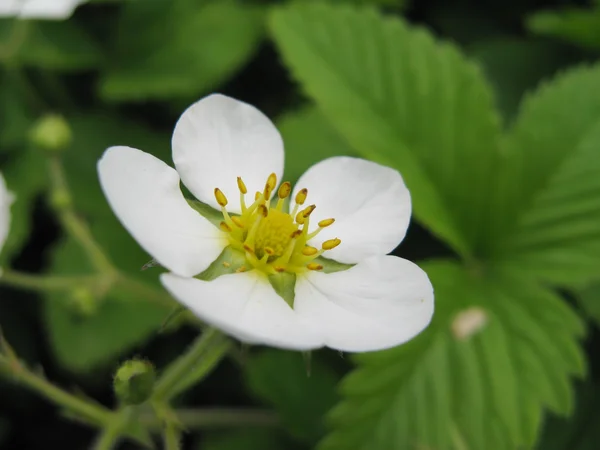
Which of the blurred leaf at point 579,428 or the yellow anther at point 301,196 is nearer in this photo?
the yellow anther at point 301,196

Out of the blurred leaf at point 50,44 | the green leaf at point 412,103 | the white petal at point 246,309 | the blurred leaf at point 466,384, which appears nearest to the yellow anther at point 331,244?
the white petal at point 246,309

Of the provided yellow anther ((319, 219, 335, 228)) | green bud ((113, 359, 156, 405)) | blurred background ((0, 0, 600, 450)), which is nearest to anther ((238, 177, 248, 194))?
yellow anther ((319, 219, 335, 228))

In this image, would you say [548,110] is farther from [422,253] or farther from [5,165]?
[5,165]

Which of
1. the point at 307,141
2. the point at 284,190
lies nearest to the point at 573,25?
the point at 307,141

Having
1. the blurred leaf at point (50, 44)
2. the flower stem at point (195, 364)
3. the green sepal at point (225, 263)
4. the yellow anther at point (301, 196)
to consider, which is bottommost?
the flower stem at point (195, 364)

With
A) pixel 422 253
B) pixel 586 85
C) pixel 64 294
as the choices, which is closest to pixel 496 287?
pixel 422 253

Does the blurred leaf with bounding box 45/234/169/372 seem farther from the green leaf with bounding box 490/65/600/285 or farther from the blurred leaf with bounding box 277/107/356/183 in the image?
the green leaf with bounding box 490/65/600/285

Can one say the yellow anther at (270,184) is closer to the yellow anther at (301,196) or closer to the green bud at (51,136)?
the yellow anther at (301,196)
